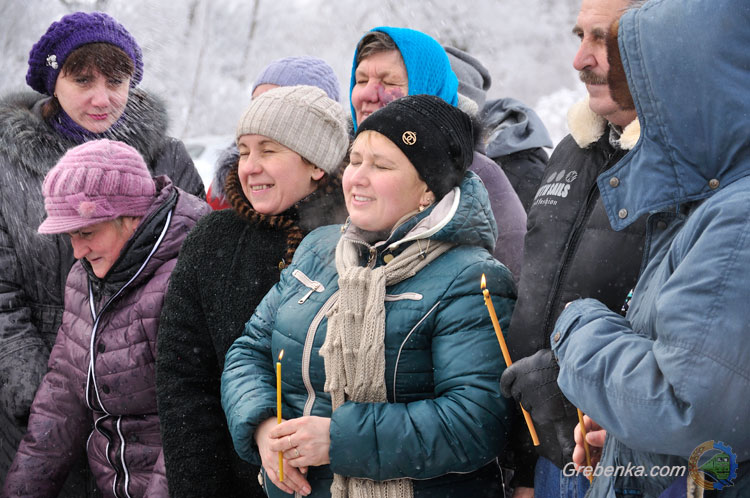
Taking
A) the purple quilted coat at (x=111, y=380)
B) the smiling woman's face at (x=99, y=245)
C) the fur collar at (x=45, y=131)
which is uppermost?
the fur collar at (x=45, y=131)

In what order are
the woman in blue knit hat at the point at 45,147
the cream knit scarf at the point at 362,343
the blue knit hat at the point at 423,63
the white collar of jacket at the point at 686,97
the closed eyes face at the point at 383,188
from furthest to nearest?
1. the woman in blue knit hat at the point at 45,147
2. the blue knit hat at the point at 423,63
3. the closed eyes face at the point at 383,188
4. the cream knit scarf at the point at 362,343
5. the white collar of jacket at the point at 686,97

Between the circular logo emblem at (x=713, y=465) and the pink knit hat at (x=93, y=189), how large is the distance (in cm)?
215

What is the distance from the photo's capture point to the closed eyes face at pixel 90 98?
3.23 metres

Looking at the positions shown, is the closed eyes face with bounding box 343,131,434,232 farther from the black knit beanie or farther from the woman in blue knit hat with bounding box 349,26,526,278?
the woman in blue knit hat with bounding box 349,26,526,278

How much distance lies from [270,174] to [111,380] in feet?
2.99

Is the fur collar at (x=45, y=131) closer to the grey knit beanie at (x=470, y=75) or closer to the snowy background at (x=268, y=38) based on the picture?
the snowy background at (x=268, y=38)

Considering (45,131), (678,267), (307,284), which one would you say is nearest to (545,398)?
(678,267)

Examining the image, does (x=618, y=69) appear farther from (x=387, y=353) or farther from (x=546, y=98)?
(x=546, y=98)

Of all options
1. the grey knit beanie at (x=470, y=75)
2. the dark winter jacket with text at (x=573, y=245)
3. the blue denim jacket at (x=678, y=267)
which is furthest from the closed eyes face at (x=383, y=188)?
the grey knit beanie at (x=470, y=75)

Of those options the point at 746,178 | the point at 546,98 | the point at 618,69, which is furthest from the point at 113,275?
the point at 546,98

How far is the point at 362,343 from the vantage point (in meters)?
1.92

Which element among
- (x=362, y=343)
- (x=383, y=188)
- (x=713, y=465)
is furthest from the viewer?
(x=383, y=188)

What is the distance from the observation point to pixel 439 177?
211 centimetres

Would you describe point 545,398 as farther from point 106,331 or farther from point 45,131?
point 45,131
